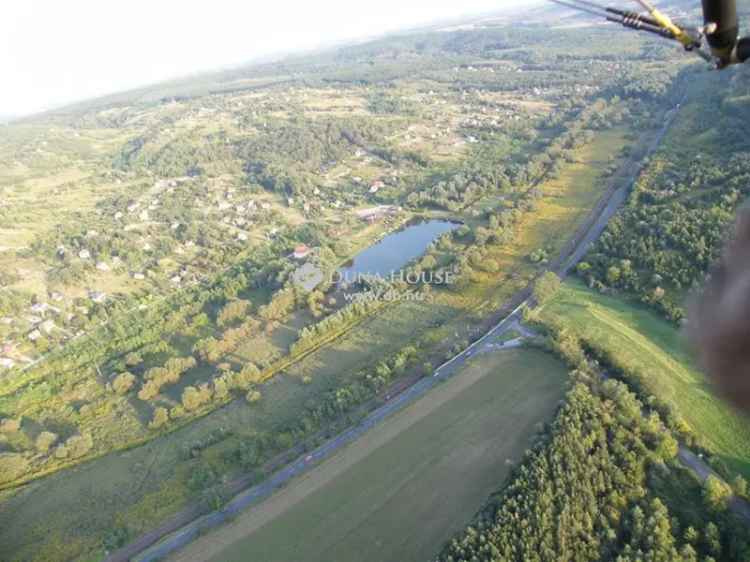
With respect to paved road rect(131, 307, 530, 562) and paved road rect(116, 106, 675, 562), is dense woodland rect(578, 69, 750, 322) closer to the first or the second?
paved road rect(116, 106, 675, 562)

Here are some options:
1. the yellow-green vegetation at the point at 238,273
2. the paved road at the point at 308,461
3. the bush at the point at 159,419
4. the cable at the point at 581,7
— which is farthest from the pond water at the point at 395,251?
the cable at the point at 581,7

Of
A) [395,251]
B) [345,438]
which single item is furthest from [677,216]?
[345,438]

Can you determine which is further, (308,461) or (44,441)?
(44,441)

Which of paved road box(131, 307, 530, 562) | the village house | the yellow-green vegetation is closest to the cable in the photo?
paved road box(131, 307, 530, 562)

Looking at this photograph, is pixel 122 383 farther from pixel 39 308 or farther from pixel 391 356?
pixel 391 356

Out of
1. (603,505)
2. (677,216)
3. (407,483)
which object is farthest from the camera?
(677,216)

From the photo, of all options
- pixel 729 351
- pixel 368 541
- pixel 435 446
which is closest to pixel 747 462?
pixel 435 446

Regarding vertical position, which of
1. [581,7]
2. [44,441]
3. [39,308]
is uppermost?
[581,7]
